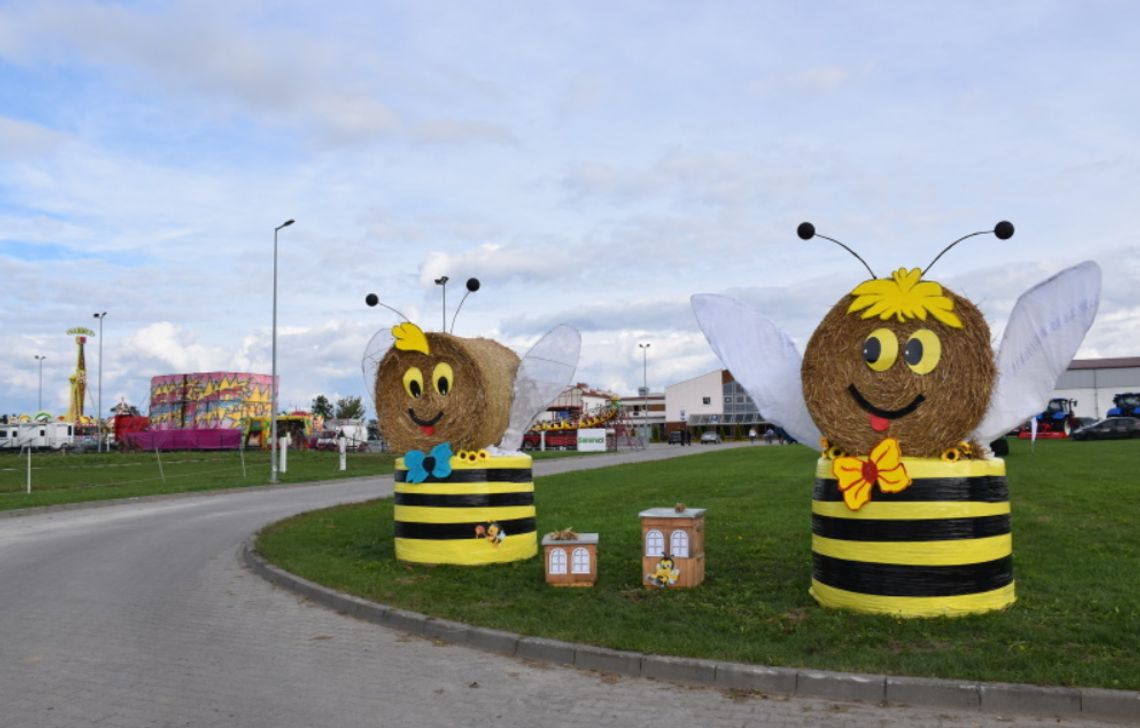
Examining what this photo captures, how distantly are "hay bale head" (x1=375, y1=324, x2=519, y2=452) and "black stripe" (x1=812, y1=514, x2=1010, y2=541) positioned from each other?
461cm

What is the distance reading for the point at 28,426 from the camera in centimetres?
7069

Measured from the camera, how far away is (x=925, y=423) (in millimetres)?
7656

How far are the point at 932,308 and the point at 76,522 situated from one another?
16.8 metres

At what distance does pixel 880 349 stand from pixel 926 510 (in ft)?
4.46

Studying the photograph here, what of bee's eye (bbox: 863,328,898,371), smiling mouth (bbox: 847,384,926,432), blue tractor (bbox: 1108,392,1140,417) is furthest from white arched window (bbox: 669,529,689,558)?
blue tractor (bbox: 1108,392,1140,417)

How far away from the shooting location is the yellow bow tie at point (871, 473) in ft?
25.1

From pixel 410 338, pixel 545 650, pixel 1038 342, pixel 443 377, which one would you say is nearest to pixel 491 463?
pixel 443 377

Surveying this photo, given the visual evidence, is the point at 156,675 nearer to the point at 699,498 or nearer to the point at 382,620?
the point at 382,620

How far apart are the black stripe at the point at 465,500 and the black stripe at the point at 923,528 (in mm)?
4374

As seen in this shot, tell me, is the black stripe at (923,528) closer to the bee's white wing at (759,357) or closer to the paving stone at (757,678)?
the bee's white wing at (759,357)

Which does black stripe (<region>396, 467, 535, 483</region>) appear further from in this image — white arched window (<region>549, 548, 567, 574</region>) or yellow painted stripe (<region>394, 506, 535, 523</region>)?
white arched window (<region>549, 548, 567, 574</region>)

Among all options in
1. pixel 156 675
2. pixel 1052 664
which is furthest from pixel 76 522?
pixel 1052 664

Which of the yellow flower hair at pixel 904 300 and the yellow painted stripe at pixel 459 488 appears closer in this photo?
the yellow flower hair at pixel 904 300

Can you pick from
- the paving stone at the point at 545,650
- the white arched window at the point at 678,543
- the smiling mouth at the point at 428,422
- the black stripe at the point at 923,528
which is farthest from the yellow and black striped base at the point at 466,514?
the black stripe at the point at 923,528
